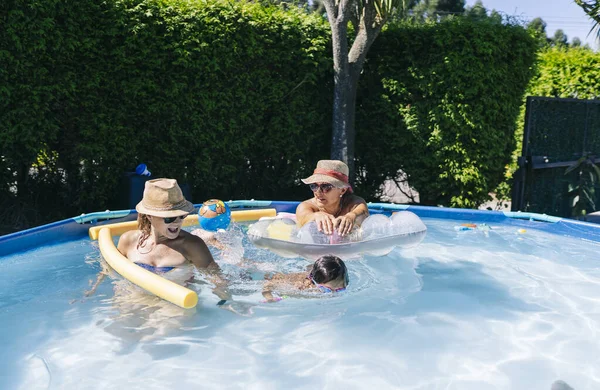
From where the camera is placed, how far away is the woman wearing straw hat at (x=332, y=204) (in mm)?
5332

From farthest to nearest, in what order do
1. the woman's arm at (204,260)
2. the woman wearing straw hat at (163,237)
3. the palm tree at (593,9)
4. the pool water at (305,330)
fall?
the palm tree at (593,9) < the woman's arm at (204,260) < the woman wearing straw hat at (163,237) < the pool water at (305,330)

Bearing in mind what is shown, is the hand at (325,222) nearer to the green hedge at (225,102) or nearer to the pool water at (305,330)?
the pool water at (305,330)

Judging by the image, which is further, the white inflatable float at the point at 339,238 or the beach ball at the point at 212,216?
the beach ball at the point at 212,216

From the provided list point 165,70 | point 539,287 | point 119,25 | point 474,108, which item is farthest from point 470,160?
point 119,25

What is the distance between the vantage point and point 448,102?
31.1ft

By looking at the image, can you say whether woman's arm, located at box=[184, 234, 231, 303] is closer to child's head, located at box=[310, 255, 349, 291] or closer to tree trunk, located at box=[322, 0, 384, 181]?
child's head, located at box=[310, 255, 349, 291]

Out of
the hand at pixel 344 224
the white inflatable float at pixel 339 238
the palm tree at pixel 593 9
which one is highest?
the palm tree at pixel 593 9

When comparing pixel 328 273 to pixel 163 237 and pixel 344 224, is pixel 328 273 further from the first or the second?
pixel 163 237

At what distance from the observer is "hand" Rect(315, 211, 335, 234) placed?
526 cm

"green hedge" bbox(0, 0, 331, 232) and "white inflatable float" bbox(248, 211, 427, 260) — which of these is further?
"green hedge" bbox(0, 0, 331, 232)

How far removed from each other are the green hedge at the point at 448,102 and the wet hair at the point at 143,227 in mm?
6030

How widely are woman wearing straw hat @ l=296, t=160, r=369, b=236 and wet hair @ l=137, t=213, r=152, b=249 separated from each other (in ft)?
4.90

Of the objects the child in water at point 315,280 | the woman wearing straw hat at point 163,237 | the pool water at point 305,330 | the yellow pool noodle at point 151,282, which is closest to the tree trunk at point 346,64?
the pool water at point 305,330

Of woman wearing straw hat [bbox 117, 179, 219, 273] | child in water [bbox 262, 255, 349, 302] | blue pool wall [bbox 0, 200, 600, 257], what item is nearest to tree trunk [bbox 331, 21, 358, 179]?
blue pool wall [bbox 0, 200, 600, 257]
